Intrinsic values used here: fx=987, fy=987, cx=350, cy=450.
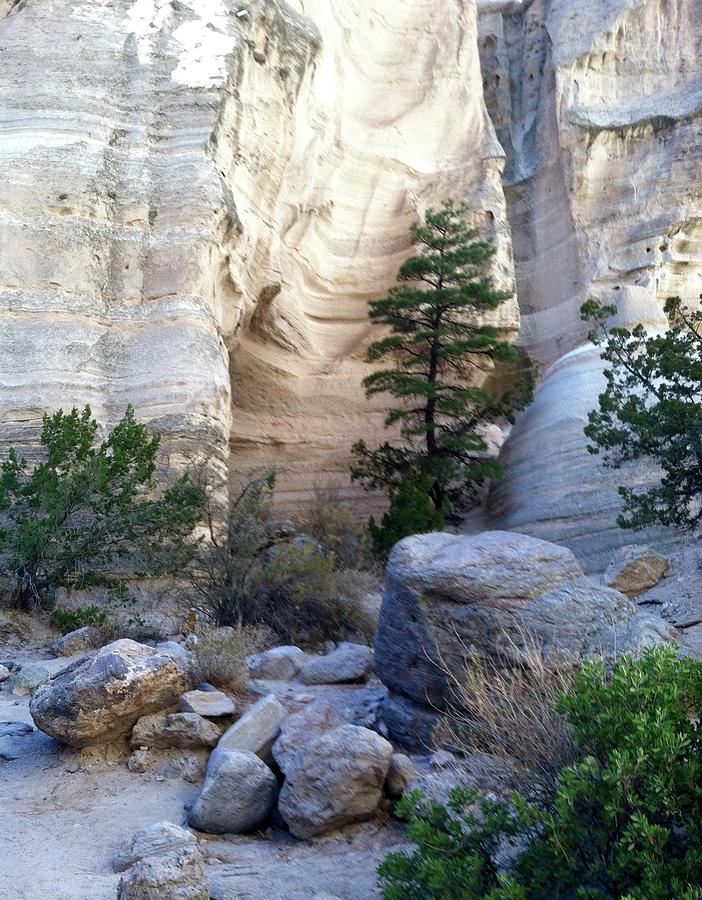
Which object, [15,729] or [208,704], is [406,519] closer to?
[208,704]

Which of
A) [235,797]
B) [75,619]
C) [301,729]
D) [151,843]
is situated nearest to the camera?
[151,843]

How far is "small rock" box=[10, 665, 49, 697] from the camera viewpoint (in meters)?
7.88

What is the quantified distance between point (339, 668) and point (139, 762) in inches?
92.1

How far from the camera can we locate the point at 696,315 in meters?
13.0

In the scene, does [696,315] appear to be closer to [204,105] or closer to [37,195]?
[204,105]

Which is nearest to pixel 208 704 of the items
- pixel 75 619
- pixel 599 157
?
pixel 75 619

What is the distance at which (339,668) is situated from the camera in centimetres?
836

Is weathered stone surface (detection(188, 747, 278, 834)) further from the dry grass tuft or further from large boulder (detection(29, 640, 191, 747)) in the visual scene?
the dry grass tuft

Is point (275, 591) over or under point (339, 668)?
over

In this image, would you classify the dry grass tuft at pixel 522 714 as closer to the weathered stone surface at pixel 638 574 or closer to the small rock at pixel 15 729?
the small rock at pixel 15 729

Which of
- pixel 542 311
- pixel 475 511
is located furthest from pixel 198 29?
pixel 542 311

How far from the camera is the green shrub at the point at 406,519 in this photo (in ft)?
51.8

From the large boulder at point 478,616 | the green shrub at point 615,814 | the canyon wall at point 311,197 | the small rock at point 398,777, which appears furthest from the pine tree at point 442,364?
the green shrub at point 615,814

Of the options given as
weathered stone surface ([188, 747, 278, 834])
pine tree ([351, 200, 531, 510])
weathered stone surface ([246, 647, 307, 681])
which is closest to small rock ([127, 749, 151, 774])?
weathered stone surface ([188, 747, 278, 834])
